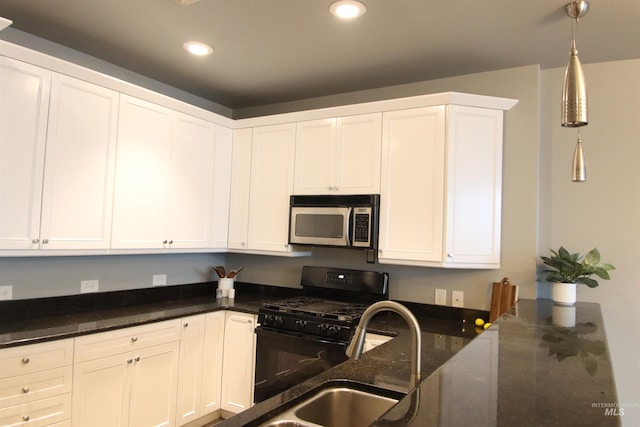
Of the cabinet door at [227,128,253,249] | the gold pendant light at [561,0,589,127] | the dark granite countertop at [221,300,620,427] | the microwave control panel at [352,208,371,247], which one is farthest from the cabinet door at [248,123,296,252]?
the gold pendant light at [561,0,589,127]

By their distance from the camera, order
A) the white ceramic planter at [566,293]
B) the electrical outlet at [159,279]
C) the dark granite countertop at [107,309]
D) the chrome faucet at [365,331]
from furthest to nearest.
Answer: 1. the electrical outlet at [159,279]
2. the white ceramic planter at [566,293]
3. the dark granite countertop at [107,309]
4. the chrome faucet at [365,331]

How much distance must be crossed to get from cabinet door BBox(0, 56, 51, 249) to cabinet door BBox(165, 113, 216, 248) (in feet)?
2.92


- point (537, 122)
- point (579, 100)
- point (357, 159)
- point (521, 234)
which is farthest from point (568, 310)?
point (357, 159)

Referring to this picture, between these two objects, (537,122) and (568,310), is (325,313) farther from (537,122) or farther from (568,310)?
(537,122)

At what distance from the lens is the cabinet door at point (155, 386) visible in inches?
104

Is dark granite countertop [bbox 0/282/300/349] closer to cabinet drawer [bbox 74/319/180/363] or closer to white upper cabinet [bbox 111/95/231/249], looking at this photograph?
cabinet drawer [bbox 74/319/180/363]

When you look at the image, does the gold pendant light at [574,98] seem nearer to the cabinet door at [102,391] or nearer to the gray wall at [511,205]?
the gray wall at [511,205]

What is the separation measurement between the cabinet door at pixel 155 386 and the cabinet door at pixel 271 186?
3.52 feet

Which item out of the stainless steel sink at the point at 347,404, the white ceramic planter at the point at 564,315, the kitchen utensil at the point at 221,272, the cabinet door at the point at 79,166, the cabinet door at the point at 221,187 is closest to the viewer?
the stainless steel sink at the point at 347,404

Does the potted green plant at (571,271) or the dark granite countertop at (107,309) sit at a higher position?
the potted green plant at (571,271)

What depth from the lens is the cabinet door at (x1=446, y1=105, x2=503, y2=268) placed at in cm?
278

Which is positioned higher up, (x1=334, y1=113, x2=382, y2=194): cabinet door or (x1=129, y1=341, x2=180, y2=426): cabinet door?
(x1=334, y1=113, x2=382, y2=194): cabinet door

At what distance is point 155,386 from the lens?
108 inches

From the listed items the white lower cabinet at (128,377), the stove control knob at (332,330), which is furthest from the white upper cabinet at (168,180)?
the stove control knob at (332,330)
